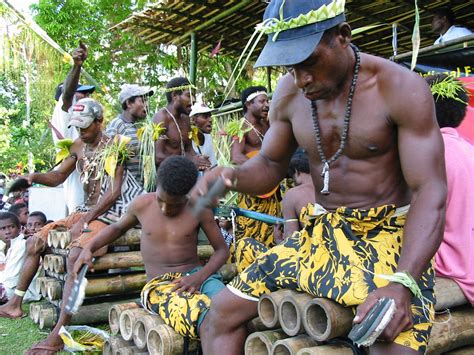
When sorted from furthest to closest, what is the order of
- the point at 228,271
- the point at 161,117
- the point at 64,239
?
the point at 161,117, the point at 64,239, the point at 228,271

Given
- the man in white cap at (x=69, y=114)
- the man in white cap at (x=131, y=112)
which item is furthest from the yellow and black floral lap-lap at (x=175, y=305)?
the man in white cap at (x=131, y=112)

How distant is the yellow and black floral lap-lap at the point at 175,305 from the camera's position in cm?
304

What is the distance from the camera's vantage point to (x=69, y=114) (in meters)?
5.62

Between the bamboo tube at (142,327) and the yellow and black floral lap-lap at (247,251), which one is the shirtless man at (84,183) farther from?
the bamboo tube at (142,327)

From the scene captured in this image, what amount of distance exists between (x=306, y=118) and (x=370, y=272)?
0.76m

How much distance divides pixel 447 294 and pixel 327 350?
2.59ft

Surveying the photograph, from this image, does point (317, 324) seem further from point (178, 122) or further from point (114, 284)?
point (178, 122)

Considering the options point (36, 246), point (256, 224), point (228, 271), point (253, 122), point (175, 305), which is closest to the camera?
point (175, 305)

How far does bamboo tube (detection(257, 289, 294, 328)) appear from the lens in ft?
7.93

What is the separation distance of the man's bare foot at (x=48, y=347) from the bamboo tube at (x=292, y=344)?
7.61ft

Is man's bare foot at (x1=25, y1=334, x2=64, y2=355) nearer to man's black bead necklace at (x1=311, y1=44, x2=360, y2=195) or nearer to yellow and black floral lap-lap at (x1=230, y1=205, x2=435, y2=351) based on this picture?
yellow and black floral lap-lap at (x1=230, y1=205, x2=435, y2=351)

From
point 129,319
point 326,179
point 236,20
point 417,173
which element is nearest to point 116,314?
point 129,319

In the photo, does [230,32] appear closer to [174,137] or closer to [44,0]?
[174,137]

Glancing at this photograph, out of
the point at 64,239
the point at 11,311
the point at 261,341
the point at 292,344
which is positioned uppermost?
the point at 292,344
